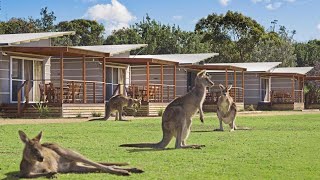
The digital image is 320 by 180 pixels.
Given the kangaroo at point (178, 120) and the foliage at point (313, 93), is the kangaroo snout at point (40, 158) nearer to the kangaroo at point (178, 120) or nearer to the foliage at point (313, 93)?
the kangaroo at point (178, 120)

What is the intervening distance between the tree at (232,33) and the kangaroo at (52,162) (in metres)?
60.4

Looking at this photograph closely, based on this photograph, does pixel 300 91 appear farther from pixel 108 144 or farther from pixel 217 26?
pixel 108 144

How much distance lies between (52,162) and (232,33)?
62.7 metres

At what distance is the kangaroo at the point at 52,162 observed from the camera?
307 inches

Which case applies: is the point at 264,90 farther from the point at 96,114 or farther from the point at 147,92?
the point at 96,114

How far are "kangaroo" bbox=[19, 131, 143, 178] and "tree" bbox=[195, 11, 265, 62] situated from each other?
60415mm

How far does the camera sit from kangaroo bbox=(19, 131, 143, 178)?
7.79 m

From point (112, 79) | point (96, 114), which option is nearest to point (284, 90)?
point (112, 79)

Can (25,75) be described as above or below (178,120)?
above

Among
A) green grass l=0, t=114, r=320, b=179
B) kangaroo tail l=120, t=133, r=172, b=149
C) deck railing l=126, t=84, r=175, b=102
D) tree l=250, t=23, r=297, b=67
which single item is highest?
tree l=250, t=23, r=297, b=67

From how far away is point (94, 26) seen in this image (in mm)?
75375

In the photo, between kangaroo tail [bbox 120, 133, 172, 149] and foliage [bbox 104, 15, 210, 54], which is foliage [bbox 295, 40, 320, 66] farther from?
kangaroo tail [bbox 120, 133, 172, 149]

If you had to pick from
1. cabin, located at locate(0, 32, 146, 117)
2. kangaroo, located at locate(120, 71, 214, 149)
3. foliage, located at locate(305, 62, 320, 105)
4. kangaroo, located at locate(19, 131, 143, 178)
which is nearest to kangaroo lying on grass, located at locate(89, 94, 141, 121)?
cabin, located at locate(0, 32, 146, 117)

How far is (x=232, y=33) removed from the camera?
229 ft
